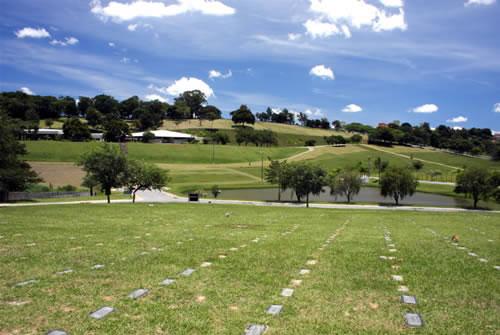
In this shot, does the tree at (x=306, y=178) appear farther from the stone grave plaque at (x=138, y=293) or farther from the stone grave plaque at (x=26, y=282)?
the stone grave plaque at (x=26, y=282)

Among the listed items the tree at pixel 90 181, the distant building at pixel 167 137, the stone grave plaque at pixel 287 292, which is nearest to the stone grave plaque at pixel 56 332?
the stone grave plaque at pixel 287 292

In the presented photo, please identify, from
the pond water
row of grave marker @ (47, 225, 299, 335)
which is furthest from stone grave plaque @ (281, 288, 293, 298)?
the pond water

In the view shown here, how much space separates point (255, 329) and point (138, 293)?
292 centimetres

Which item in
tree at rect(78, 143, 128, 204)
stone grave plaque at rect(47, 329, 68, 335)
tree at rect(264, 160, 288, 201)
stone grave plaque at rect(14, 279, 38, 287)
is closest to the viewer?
stone grave plaque at rect(47, 329, 68, 335)

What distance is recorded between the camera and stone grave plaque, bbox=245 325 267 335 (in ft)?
19.2

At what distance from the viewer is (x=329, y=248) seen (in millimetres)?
13102

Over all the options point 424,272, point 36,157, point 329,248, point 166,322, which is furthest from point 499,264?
point 36,157

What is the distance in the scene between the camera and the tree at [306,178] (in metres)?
59.4

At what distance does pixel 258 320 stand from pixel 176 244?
7597 millimetres

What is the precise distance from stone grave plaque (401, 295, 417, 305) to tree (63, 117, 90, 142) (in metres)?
152

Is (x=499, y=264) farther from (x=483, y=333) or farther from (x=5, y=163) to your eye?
(x=5, y=163)

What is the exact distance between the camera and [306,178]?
59656mm

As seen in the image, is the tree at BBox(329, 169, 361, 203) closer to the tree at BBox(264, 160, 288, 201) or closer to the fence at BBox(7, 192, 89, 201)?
the tree at BBox(264, 160, 288, 201)

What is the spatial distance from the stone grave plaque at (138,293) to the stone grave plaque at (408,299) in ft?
17.6
